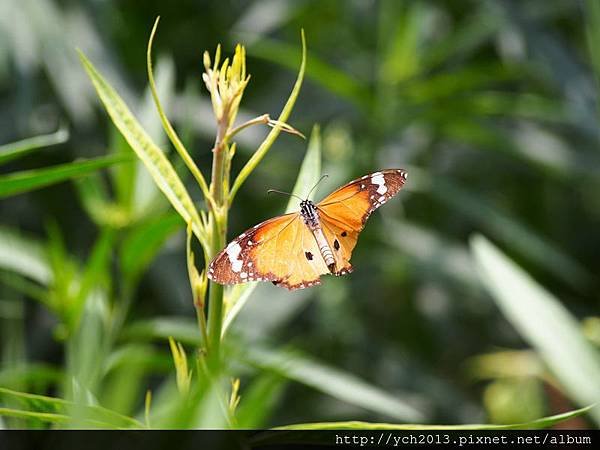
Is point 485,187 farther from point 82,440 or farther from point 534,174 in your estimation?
point 82,440

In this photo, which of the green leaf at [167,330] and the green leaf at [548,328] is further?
the green leaf at [167,330]

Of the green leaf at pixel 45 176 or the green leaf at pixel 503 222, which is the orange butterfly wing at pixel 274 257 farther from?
the green leaf at pixel 503 222

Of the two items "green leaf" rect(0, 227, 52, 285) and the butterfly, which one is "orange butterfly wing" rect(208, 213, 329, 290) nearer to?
the butterfly

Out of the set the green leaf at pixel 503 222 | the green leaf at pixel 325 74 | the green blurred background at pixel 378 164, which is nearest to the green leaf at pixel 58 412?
the green blurred background at pixel 378 164

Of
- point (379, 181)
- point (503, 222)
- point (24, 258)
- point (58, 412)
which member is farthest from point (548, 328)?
point (503, 222)

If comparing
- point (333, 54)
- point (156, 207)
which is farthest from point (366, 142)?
point (156, 207)

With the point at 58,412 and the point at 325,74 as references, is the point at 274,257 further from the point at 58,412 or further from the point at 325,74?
the point at 325,74
